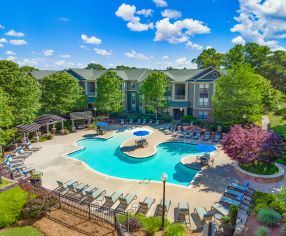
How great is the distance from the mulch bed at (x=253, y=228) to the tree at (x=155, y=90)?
26.7 meters

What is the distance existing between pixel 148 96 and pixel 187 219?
26.9m

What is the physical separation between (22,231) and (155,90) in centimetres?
2898

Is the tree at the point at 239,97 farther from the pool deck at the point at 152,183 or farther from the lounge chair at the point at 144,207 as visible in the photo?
the lounge chair at the point at 144,207

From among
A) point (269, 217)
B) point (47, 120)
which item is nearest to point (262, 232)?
point (269, 217)

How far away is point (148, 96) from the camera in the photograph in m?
37.5

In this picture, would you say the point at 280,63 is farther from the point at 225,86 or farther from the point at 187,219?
the point at 187,219

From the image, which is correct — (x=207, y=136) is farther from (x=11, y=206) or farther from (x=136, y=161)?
(x=11, y=206)

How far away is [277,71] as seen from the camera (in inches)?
2039

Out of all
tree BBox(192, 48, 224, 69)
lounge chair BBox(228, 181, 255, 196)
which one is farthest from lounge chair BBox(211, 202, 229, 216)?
tree BBox(192, 48, 224, 69)

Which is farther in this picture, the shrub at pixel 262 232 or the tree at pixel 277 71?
the tree at pixel 277 71

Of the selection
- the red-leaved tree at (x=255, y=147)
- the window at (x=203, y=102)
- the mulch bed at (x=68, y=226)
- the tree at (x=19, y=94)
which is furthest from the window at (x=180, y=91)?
the mulch bed at (x=68, y=226)

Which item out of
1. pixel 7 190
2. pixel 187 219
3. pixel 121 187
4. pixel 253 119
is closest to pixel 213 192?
pixel 187 219

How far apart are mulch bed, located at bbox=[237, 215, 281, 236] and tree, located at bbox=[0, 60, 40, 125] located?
2738 cm

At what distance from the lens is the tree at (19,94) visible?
27.6 metres
